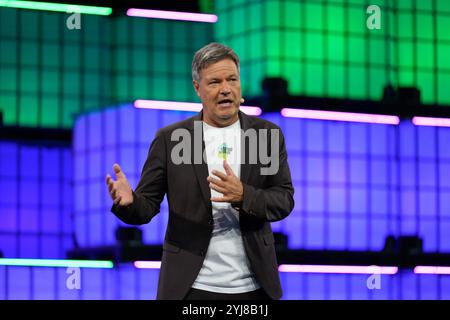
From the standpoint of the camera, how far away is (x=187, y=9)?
96.7 feet

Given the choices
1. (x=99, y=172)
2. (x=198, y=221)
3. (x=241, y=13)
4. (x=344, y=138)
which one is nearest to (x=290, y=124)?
(x=344, y=138)

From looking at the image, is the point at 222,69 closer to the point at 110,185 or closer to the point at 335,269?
the point at 110,185

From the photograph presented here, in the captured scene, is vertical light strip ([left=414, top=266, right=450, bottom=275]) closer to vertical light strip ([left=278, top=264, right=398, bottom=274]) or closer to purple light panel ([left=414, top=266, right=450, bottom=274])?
purple light panel ([left=414, top=266, right=450, bottom=274])

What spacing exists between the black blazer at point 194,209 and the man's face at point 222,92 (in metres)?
0.11

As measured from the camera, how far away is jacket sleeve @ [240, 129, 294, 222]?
4773mm

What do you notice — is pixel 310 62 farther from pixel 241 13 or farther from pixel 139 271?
pixel 139 271

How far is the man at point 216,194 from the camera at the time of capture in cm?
488

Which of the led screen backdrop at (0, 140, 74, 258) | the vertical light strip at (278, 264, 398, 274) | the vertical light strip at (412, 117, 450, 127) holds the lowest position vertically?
the vertical light strip at (278, 264, 398, 274)

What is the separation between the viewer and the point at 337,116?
3553cm

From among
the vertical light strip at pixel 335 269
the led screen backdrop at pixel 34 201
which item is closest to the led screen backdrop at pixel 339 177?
the led screen backdrop at pixel 34 201

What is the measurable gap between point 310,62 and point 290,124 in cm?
321

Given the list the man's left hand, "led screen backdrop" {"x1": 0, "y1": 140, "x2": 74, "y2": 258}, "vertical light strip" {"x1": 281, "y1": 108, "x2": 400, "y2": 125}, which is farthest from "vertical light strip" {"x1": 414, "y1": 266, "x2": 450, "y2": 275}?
the man's left hand

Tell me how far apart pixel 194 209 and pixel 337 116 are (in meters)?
30.9
